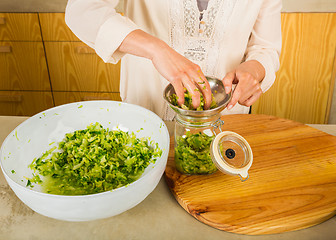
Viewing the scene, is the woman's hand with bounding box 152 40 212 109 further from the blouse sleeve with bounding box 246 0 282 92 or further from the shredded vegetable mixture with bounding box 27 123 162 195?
the blouse sleeve with bounding box 246 0 282 92

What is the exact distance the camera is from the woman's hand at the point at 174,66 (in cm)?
72

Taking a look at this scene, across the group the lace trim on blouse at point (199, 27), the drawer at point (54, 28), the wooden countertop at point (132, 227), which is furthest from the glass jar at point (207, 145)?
the drawer at point (54, 28)

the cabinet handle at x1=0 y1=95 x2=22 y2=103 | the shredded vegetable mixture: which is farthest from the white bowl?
the cabinet handle at x1=0 y1=95 x2=22 y2=103

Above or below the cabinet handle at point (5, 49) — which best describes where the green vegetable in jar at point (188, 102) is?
above

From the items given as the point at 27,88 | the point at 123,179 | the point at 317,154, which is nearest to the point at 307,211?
the point at 317,154

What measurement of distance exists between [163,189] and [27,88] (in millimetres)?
1959

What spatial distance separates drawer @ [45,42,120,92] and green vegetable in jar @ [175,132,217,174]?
157 cm

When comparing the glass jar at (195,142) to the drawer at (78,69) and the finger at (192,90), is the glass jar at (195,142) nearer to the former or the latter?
the finger at (192,90)

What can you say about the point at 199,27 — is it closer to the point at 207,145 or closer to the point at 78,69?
the point at 207,145

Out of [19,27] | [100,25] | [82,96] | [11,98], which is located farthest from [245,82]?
[11,98]

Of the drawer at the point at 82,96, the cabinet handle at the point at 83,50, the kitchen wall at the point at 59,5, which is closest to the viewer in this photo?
the kitchen wall at the point at 59,5

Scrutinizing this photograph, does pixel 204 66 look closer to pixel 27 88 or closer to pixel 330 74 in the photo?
pixel 330 74

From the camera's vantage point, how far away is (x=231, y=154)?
77 centimetres

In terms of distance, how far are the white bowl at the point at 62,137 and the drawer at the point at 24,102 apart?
1.65 m
